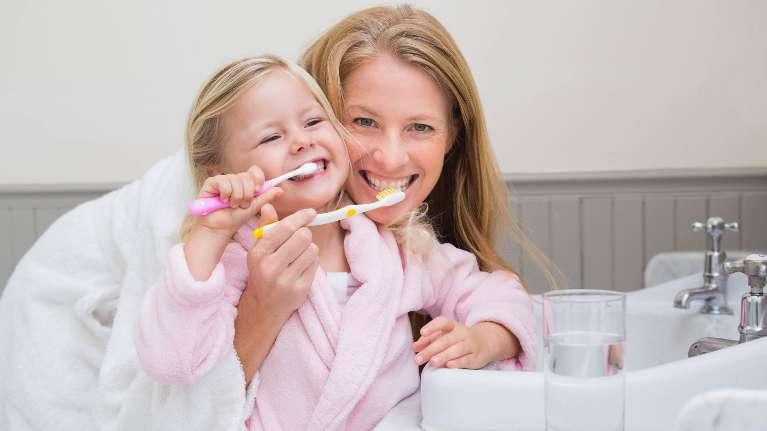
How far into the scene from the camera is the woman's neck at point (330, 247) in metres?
1.16

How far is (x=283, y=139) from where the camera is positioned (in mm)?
1069

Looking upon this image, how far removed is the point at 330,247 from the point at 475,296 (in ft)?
0.67

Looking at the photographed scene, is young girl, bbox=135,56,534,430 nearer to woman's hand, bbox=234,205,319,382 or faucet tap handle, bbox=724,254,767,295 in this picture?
woman's hand, bbox=234,205,319,382

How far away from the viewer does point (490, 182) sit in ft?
4.29

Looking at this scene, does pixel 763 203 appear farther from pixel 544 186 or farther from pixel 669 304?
pixel 669 304

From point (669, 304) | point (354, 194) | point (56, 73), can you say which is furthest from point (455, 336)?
point (56, 73)

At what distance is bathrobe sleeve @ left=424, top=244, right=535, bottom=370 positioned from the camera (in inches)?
45.8

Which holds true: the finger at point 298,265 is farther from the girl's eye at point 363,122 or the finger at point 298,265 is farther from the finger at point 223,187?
the girl's eye at point 363,122

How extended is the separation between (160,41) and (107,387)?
1.24 meters

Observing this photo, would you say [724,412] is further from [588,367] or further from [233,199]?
[233,199]

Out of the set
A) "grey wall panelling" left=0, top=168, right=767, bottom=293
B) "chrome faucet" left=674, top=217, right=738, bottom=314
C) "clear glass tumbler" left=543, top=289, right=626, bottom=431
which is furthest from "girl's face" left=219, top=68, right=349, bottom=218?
"grey wall panelling" left=0, top=168, right=767, bottom=293

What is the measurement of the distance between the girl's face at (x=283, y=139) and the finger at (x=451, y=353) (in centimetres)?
23

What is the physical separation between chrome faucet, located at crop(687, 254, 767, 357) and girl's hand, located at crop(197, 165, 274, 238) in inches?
21.3

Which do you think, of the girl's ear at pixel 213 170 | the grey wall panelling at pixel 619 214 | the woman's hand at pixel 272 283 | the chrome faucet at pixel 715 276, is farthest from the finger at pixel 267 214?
the grey wall panelling at pixel 619 214
